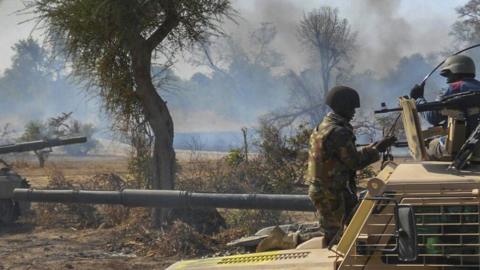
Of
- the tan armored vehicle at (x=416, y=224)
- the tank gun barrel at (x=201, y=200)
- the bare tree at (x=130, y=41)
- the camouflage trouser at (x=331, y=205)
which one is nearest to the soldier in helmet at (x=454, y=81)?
the camouflage trouser at (x=331, y=205)

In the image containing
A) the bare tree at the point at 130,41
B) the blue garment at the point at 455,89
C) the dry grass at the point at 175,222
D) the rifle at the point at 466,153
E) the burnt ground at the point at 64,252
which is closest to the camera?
the rifle at the point at 466,153

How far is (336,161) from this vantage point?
5.00 meters

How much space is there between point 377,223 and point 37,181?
19.2 meters

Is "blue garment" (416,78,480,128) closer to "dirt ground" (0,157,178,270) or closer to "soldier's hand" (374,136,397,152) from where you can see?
"soldier's hand" (374,136,397,152)

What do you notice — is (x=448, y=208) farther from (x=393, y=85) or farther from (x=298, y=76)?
(x=298, y=76)

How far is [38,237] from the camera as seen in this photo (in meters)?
12.6

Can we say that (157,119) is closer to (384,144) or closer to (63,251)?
(63,251)

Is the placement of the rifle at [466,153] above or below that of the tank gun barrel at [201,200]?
above

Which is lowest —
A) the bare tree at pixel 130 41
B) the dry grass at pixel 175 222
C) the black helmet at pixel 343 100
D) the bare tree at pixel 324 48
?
the dry grass at pixel 175 222

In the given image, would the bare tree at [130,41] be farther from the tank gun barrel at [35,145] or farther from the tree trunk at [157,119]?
the tank gun barrel at [35,145]

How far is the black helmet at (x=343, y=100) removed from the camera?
515cm

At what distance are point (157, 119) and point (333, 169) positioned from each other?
7.45 metres

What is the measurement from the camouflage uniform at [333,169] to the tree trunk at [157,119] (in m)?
7.27

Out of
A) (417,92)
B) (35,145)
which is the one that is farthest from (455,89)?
(35,145)
